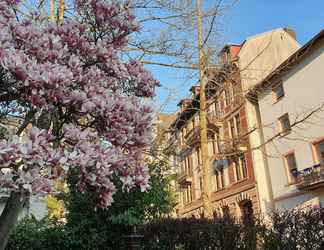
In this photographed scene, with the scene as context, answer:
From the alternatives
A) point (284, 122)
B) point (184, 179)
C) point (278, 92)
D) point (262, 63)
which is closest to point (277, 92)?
point (278, 92)

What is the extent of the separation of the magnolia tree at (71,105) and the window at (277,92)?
17.9m

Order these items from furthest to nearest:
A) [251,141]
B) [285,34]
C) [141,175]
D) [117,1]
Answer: [285,34], [251,141], [117,1], [141,175]

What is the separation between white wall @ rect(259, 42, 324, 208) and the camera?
56.9 ft

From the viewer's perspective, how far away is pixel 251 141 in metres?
21.9

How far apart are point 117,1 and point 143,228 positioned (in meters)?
6.79

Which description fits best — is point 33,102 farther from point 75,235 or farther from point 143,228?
point 143,228

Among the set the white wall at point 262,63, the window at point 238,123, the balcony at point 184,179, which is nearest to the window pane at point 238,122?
the window at point 238,123

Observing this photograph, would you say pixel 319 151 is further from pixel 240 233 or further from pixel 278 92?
pixel 240 233

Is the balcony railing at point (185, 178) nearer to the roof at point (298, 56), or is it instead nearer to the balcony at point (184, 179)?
the balcony at point (184, 179)

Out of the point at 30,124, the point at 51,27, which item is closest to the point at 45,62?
the point at 51,27

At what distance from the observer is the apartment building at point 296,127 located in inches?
669

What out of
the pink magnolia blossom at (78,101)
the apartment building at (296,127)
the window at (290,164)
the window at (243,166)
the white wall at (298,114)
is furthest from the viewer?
the window at (243,166)

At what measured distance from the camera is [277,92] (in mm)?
20781

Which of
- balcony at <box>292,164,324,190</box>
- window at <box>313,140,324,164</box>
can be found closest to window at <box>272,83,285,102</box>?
window at <box>313,140,324,164</box>
